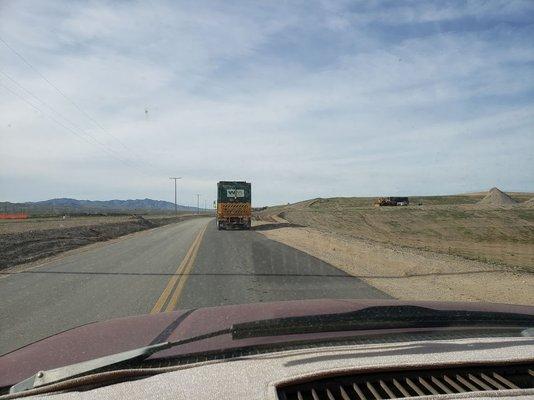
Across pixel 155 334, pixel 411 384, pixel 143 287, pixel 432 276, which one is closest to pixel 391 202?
pixel 432 276

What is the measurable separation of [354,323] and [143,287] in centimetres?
780

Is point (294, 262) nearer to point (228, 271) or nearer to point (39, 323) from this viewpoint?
point (228, 271)

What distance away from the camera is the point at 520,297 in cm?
894

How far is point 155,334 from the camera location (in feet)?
9.71

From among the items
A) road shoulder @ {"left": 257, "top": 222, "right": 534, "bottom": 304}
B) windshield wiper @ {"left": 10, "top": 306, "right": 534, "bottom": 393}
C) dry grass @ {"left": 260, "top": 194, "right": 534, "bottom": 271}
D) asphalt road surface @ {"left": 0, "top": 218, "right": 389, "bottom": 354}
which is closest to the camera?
windshield wiper @ {"left": 10, "top": 306, "right": 534, "bottom": 393}

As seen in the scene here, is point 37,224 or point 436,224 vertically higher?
point 37,224

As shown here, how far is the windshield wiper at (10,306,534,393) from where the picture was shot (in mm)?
2406

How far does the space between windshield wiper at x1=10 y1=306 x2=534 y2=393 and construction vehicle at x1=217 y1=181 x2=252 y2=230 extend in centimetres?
3386

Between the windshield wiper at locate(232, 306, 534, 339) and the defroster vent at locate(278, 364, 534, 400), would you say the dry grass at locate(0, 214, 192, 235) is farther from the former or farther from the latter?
the defroster vent at locate(278, 364, 534, 400)

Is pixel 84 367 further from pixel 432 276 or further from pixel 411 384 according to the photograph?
pixel 432 276

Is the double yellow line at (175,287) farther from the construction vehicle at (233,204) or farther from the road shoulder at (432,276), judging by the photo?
the construction vehicle at (233,204)

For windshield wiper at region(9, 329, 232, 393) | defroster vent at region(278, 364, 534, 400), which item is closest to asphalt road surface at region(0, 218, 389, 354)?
windshield wiper at region(9, 329, 232, 393)

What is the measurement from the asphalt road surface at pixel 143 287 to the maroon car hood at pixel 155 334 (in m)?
3.03

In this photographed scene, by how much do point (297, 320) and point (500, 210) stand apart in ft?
Answer: 188
